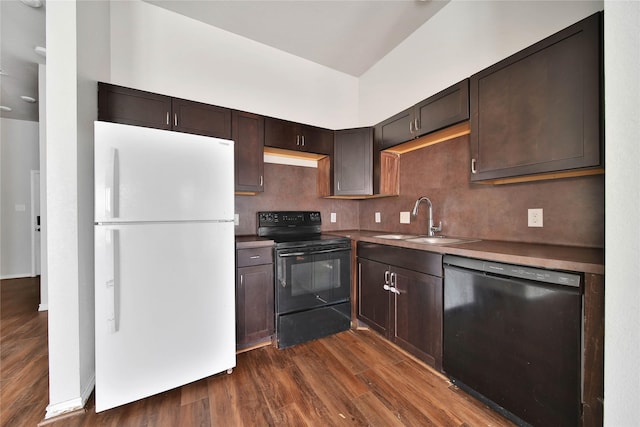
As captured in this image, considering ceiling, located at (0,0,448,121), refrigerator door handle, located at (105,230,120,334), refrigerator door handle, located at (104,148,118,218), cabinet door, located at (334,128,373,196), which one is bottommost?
refrigerator door handle, located at (105,230,120,334)

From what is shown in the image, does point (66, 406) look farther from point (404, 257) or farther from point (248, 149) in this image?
point (404, 257)

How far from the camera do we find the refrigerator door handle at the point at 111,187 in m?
1.29

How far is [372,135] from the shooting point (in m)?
2.54

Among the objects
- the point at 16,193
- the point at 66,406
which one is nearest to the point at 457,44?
the point at 66,406

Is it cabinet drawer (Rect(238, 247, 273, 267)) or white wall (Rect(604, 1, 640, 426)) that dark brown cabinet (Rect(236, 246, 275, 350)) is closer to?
cabinet drawer (Rect(238, 247, 273, 267))

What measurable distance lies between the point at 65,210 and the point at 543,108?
2710 millimetres

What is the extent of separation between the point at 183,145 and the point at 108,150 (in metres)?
0.37

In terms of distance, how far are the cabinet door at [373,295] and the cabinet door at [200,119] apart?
1.75 metres

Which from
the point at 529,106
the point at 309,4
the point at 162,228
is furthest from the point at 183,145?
the point at 529,106

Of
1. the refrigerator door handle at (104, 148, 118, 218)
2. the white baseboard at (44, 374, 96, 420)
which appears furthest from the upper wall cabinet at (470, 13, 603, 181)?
the white baseboard at (44, 374, 96, 420)

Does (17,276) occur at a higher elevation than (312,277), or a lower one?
lower

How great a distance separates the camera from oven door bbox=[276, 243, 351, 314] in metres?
2.00

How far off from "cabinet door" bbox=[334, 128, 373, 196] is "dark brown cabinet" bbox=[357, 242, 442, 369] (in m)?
0.66

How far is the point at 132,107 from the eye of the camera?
1.79 meters
